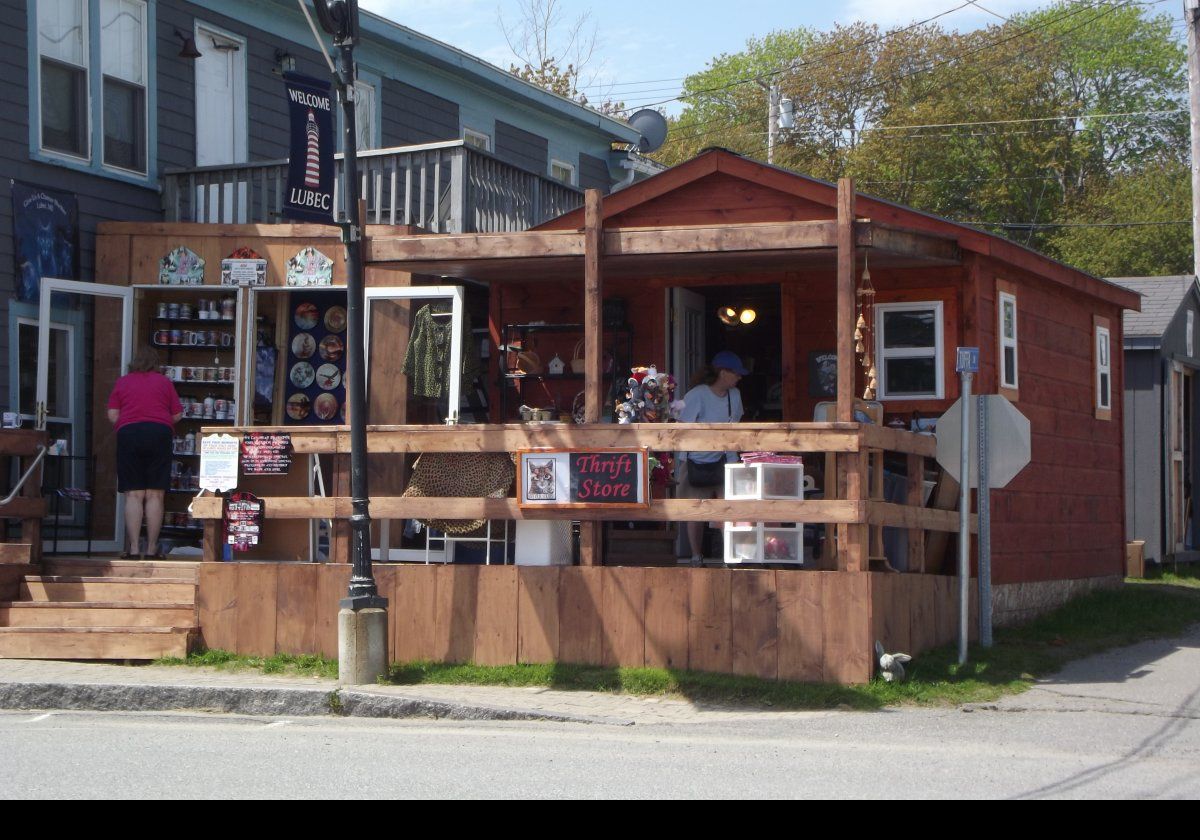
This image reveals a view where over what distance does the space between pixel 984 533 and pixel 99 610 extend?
24.0 feet

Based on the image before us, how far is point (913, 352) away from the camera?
13695mm

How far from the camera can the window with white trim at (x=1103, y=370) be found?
54.5 ft

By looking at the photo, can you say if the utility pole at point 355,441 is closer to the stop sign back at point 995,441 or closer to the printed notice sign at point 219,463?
the printed notice sign at point 219,463

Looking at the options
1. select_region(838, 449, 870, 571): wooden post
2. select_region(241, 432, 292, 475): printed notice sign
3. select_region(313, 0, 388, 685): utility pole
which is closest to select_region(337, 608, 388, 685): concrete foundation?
select_region(313, 0, 388, 685): utility pole

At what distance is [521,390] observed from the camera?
15.0 metres

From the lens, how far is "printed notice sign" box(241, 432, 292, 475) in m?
12.1

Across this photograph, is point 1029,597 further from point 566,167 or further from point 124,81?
point 566,167

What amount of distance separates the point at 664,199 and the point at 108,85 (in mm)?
6329

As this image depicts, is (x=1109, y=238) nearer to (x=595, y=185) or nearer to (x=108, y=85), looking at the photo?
(x=595, y=185)

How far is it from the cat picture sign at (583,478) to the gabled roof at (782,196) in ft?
11.8

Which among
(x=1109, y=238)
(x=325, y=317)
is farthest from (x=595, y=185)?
(x=1109, y=238)

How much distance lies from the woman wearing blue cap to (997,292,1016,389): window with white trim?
2.51 m

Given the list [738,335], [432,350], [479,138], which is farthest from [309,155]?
[479,138]

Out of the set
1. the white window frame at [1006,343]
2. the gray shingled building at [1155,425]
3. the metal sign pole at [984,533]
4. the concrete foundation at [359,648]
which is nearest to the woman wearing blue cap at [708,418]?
the metal sign pole at [984,533]
